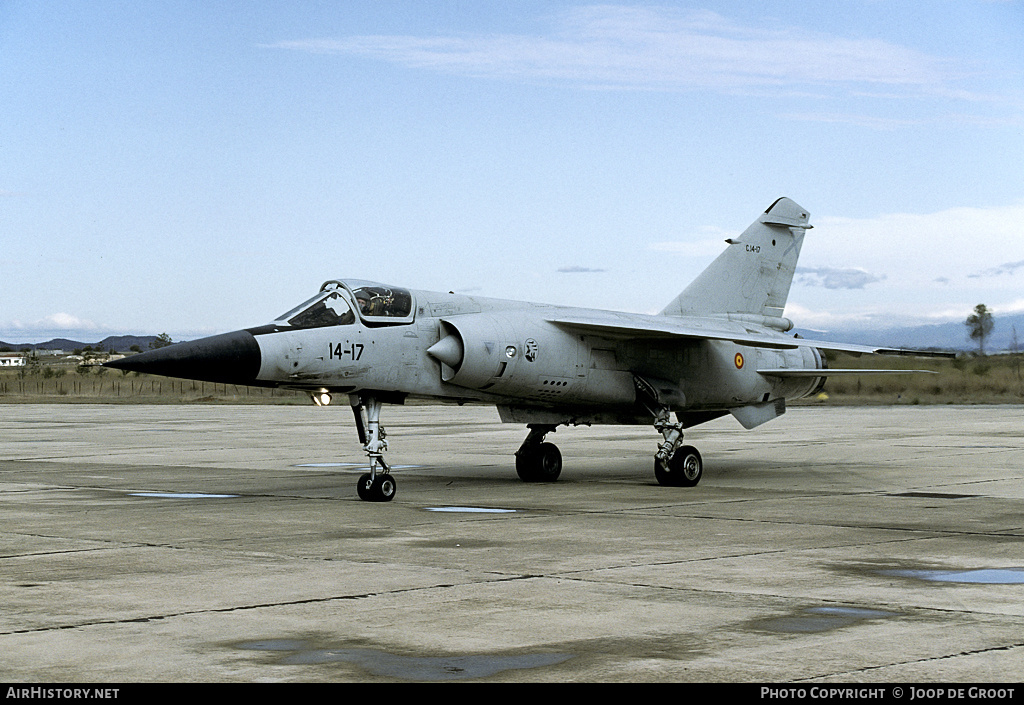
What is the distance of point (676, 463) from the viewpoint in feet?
52.6

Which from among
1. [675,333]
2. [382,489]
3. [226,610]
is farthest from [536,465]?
[226,610]

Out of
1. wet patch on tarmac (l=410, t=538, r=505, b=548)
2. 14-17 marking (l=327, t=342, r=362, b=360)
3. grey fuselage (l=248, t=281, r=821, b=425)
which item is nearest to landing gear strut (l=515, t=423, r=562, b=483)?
grey fuselage (l=248, t=281, r=821, b=425)

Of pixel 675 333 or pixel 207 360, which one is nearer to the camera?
pixel 207 360

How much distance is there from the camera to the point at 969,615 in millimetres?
6738

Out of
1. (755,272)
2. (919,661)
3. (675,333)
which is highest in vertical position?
(755,272)

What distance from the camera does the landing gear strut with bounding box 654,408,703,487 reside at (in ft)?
52.6

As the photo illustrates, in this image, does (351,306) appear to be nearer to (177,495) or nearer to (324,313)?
(324,313)

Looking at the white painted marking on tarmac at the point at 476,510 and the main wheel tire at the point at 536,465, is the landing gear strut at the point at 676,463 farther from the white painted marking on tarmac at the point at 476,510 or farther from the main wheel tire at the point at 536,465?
the white painted marking on tarmac at the point at 476,510

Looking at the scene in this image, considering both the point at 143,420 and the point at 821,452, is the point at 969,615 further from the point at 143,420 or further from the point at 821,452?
the point at 143,420

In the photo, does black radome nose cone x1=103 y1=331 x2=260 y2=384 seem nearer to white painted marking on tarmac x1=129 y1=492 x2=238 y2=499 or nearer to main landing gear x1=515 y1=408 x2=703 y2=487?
white painted marking on tarmac x1=129 y1=492 x2=238 y2=499

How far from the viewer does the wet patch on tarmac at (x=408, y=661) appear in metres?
5.52

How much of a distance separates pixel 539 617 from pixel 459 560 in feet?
7.86

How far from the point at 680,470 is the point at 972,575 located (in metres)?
7.83

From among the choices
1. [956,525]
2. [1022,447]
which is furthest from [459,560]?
[1022,447]
